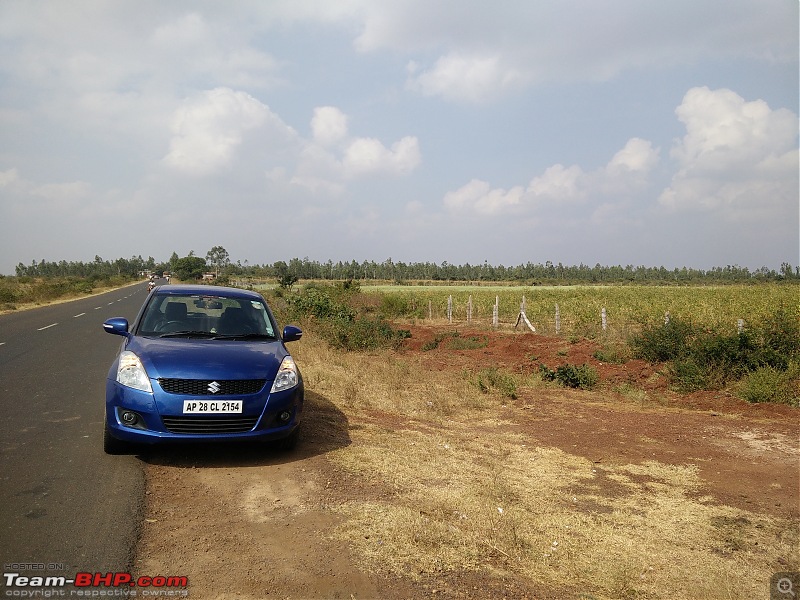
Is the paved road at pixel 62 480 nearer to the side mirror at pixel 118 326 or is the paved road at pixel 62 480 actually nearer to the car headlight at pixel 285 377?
the side mirror at pixel 118 326

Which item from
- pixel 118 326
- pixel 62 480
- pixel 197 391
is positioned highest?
pixel 118 326

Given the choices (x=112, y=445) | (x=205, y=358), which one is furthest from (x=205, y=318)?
(x=112, y=445)

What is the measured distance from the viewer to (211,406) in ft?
16.5

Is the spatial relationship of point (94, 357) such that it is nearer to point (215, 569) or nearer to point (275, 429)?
point (275, 429)

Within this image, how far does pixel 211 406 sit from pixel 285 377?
2.68 feet

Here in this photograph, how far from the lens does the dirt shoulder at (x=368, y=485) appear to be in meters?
3.36

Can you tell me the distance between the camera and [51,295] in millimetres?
39438

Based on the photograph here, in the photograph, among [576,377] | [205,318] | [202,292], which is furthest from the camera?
[576,377]

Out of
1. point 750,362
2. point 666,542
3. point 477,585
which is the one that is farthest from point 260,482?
point 750,362

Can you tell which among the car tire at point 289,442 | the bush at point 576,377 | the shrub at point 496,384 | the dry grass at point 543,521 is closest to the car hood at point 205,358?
the car tire at point 289,442

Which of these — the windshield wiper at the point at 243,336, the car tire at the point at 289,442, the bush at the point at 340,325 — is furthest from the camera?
the bush at the point at 340,325

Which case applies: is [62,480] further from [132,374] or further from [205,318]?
[205,318]

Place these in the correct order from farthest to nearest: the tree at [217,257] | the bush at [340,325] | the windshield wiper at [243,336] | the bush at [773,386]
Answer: the tree at [217,257], the bush at [340,325], the bush at [773,386], the windshield wiper at [243,336]

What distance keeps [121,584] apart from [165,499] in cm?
132
